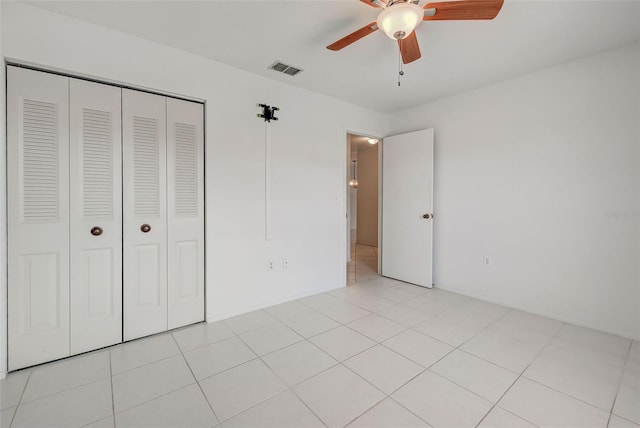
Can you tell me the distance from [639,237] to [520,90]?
1803 millimetres

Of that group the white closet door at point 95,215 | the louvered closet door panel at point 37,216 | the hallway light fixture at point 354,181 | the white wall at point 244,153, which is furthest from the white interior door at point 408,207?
the louvered closet door panel at point 37,216

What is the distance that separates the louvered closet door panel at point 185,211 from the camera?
258 centimetres

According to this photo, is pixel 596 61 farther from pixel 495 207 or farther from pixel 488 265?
pixel 488 265

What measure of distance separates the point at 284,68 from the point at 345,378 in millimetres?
2878

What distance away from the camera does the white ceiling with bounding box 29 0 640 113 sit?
6.56 feet

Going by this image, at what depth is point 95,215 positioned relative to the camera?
88.1 inches

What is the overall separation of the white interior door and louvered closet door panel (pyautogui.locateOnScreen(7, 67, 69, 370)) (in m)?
3.77

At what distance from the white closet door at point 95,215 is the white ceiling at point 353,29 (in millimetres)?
682

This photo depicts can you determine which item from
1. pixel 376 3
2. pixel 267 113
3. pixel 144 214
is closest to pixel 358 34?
pixel 376 3

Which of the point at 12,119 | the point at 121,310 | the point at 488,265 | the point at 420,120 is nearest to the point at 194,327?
the point at 121,310

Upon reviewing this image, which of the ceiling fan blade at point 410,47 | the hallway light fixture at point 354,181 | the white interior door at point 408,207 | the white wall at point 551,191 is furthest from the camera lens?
the hallway light fixture at point 354,181

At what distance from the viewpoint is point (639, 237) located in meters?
2.44

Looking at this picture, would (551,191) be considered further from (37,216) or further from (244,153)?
(37,216)

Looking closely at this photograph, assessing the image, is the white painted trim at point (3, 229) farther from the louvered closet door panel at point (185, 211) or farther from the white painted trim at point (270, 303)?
the white painted trim at point (270, 303)
